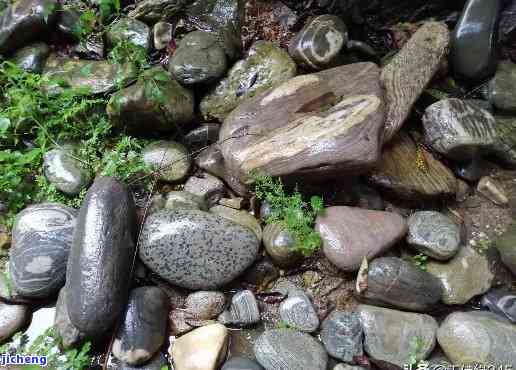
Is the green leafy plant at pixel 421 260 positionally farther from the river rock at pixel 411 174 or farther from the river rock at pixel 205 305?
the river rock at pixel 205 305

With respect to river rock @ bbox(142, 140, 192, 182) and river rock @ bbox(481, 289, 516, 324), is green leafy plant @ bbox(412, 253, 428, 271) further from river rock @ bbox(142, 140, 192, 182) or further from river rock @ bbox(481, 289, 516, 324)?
river rock @ bbox(142, 140, 192, 182)

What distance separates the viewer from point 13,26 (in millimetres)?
4766

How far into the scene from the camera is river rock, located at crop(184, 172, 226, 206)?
13.8ft

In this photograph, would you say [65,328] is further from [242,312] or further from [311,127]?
[311,127]

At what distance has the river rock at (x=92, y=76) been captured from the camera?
14.5 feet

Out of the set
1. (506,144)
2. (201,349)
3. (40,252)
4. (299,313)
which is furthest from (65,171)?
(506,144)

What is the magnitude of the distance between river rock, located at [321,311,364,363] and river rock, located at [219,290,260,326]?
546mm

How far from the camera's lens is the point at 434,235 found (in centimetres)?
385

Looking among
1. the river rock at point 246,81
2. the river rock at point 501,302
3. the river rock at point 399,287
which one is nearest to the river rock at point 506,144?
the river rock at point 501,302

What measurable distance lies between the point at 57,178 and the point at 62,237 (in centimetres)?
64

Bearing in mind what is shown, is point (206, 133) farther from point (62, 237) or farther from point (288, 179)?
point (62, 237)

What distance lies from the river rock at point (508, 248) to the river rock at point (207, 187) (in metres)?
2.42

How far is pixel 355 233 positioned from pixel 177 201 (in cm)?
153

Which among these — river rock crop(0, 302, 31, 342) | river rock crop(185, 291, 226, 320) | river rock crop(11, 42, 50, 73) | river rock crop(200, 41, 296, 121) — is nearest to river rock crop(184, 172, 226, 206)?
river rock crop(200, 41, 296, 121)
